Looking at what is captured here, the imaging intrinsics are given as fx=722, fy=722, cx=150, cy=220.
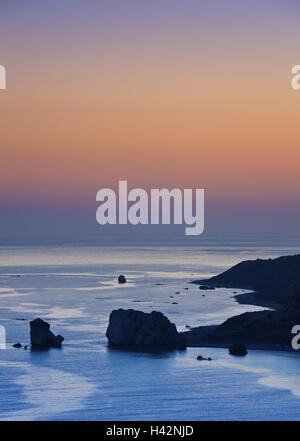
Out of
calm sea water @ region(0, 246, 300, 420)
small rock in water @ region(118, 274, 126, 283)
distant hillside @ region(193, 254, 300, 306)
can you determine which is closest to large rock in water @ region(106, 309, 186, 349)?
calm sea water @ region(0, 246, 300, 420)

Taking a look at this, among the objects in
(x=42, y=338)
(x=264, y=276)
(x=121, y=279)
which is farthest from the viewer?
(x=121, y=279)

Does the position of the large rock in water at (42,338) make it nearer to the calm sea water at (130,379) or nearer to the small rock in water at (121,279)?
the calm sea water at (130,379)

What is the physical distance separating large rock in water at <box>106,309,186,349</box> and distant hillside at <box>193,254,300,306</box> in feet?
195

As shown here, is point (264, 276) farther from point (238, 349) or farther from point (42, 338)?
point (42, 338)

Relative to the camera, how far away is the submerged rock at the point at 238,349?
236 feet

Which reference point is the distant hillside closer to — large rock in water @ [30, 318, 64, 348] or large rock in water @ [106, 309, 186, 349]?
large rock in water @ [106, 309, 186, 349]

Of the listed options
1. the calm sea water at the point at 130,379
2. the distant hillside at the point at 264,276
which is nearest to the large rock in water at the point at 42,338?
the calm sea water at the point at 130,379

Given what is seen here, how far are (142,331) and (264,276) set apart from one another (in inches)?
3154

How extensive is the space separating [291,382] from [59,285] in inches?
3761

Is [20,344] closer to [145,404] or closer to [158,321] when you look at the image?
[158,321]

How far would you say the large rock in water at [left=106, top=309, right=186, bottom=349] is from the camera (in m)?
74.0

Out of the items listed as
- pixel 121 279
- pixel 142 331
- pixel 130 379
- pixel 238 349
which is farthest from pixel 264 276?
pixel 130 379

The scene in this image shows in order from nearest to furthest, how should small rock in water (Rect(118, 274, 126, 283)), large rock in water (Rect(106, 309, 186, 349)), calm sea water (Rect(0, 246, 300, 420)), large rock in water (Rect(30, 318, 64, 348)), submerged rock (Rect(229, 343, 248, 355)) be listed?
calm sea water (Rect(0, 246, 300, 420)) → submerged rock (Rect(229, 343, 248, 355)) → large rock in water (Rect(30, 318, 64, 348)) → large rock in water (Rect(106, 309, 186, 349)) → small rock in water (Rect(118, 274, 126, 283))

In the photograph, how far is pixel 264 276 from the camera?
152250 millimetres
